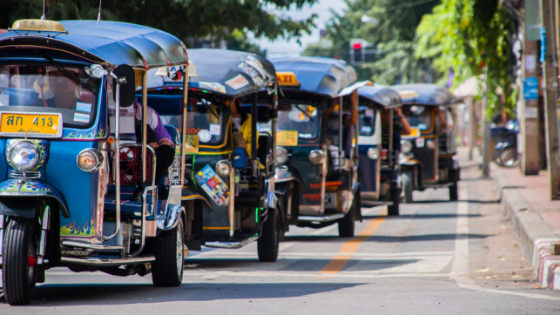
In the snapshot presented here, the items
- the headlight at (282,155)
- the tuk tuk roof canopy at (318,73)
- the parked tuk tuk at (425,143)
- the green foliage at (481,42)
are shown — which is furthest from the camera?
the green foliage at (481,42)

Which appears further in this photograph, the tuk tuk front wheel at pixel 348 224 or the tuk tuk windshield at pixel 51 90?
the tuk tuk front wheel at pixel 348 224

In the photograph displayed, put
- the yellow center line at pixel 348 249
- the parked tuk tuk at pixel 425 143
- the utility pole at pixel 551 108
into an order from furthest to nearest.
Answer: the parked tuk tuk at pixel 425 143, the utility pole at pixel 551 108, the yellow center line at pixel 348 249

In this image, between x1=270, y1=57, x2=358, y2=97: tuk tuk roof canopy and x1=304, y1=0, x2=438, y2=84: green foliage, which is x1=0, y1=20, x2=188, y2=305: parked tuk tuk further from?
x1=304, y1=0, x2=438, y2=84: green foliage

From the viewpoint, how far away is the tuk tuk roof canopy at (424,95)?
1875 cm

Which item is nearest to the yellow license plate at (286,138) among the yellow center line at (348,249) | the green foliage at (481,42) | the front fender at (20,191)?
the yellow center line at (348,249)

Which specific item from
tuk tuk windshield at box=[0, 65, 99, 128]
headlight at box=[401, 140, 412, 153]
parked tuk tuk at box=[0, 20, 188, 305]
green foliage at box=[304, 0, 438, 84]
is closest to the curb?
headlight at box=[401, 140, 412, 153]

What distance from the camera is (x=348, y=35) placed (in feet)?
203

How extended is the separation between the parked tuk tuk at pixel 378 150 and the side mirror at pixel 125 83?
879 centimetres

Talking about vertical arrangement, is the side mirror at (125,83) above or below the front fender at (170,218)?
above

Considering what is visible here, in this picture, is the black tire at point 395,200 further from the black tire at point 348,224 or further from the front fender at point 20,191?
the front fender at point 20,191

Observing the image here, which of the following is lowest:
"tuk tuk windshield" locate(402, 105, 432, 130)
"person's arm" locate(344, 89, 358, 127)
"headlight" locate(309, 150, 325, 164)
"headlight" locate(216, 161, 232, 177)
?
"headlight" locate(216, 161, 232, 177)

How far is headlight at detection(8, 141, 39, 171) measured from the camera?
5754 mm

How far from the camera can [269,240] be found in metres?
9.66

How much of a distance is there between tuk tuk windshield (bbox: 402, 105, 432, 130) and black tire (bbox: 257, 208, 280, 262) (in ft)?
31.8
